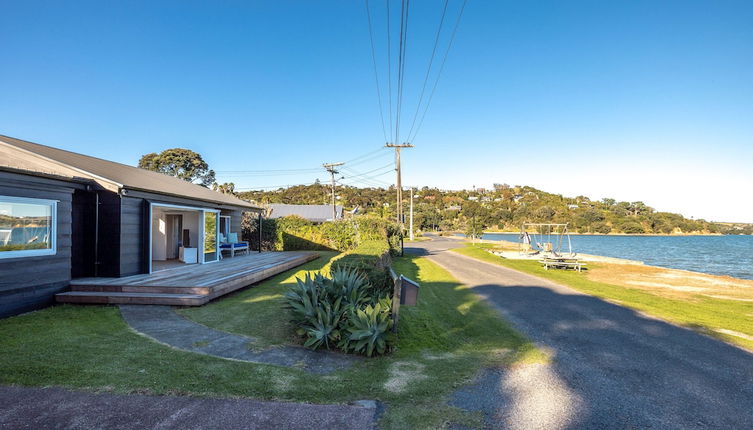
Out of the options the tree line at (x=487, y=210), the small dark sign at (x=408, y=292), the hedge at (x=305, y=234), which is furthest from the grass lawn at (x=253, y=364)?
the tree line at (x=487, y=210)

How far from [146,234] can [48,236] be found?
2.31m

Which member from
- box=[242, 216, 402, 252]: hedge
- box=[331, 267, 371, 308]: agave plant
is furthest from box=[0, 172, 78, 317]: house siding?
box=[242, 216, 402, 252]: hedge

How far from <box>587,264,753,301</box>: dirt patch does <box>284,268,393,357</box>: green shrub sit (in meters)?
10.5

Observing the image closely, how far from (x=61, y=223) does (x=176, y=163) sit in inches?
2080

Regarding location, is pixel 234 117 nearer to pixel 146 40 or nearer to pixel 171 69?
pixel 171 69

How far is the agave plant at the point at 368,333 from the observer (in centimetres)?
447

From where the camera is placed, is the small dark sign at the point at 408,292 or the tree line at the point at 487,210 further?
the tree line at the point at 487,210

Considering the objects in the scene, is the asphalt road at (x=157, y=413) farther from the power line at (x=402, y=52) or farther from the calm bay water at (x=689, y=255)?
the calm bay water at (x=689, y=255)

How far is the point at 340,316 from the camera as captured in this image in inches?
195

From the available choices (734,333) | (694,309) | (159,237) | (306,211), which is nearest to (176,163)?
(306,211)

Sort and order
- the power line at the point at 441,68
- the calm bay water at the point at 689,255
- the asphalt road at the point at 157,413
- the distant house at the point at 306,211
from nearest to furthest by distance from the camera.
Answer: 1. the asphalt road at the point at 157,413
2. the power line at the point at 441,68
3. the calm bay water at the point at 689,255
4. the distant house at the point at 306,211

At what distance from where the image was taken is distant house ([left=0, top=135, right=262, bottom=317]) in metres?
6.21

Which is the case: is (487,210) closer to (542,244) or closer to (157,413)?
(542,244)

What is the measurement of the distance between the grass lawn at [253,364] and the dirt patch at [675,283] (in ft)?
28.6
